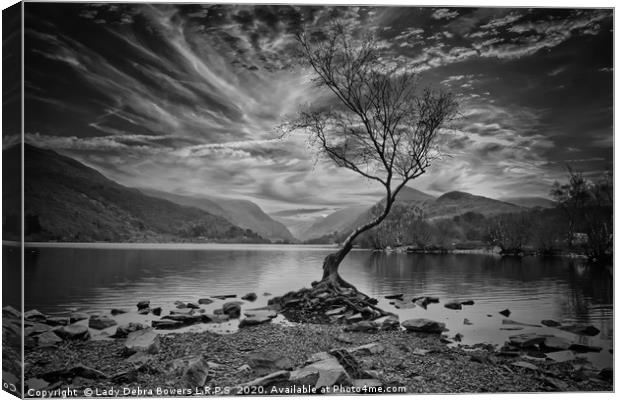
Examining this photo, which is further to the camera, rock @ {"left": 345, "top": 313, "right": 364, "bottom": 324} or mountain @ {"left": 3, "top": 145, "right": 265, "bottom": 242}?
rock @ {"left": 345, "top": 313, "right": 364, "bottom": 324}

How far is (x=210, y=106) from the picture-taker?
7824 millimetres

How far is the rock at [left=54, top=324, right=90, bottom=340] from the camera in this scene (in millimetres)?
6844

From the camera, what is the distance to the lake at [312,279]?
7.27m

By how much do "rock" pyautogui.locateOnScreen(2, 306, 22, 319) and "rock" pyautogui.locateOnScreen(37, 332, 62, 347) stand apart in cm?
38

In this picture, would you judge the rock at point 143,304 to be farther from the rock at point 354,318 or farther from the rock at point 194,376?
the rock at point 354,318

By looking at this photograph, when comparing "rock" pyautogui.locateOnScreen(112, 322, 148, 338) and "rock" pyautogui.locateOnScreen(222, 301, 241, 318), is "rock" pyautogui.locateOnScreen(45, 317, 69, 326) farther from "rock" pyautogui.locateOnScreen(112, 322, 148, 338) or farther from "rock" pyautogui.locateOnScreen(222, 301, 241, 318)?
"rock" pyautogui.locateOnScreen(222, 301, 241, 318)

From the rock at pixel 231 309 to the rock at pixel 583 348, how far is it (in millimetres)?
4697

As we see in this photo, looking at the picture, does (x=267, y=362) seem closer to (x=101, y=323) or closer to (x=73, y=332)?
(x=101, y=323)

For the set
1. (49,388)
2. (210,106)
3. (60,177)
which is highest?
(210,106)

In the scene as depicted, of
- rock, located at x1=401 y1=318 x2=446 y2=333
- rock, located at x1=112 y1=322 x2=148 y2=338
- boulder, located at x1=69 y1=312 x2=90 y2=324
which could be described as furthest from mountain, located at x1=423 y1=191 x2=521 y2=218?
boulder, located at x1=69 y1=312 x2=90 y2=324

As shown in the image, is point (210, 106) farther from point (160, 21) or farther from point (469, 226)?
point (469, 226)

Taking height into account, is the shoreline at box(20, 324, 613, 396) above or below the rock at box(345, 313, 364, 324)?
below

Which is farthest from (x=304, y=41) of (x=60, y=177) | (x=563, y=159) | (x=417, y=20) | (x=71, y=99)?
(x=563, y=159)

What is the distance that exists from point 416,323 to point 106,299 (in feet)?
14.5
